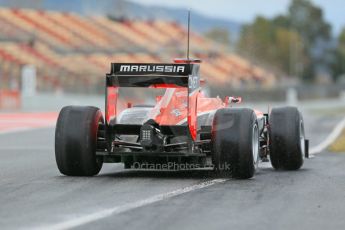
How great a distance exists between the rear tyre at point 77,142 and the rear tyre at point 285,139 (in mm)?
2521

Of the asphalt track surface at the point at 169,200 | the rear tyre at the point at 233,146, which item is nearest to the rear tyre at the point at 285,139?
the asphalt track surface at the point at 169,200

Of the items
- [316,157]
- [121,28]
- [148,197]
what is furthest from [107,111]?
[121,28]

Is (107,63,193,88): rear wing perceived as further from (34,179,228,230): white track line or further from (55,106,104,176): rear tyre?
(34,179,228,230): white track line

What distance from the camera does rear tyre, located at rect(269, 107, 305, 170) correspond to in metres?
13.4

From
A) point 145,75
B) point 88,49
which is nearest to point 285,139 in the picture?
point 145,75

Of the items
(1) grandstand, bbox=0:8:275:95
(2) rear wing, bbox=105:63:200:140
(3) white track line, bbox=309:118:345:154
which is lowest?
(3) white track line, bbox=309:118:345:154

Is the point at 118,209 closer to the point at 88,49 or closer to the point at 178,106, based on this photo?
→ the point at 178,106

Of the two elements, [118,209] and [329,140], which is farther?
[329,140]

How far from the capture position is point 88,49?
205 feet

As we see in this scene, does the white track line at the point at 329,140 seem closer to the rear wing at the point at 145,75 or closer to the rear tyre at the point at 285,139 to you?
the rear tyre at the point at 285,139

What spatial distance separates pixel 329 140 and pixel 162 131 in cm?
1031

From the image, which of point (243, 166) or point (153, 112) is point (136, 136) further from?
point (243, 166)

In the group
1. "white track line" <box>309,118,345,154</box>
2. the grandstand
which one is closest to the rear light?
"white track line" <box>309,118,345,154</box>

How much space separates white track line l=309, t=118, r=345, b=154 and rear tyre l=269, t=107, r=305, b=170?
428cm
